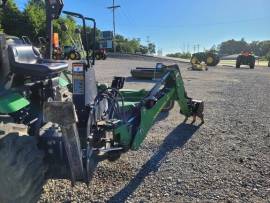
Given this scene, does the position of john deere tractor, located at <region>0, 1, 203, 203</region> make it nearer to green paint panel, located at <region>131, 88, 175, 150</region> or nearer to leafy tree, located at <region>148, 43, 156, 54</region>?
green paint panel, located at <region>131, 88, 175, 150</region>

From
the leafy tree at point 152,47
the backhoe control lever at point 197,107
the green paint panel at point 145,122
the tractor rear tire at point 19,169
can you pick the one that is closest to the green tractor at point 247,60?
the backhoe control lever at point 197,107

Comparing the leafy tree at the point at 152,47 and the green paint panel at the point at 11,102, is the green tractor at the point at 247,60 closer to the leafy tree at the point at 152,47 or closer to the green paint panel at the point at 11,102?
the green paint panel at the point at 11,102

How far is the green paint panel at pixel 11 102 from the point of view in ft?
10.2

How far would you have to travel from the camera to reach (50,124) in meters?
3.59

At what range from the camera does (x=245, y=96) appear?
11.8 m

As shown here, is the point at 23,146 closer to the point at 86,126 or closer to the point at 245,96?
the point at 86,126

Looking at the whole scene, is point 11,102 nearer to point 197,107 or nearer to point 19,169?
point 19,169

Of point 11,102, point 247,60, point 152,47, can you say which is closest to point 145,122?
point 11,102

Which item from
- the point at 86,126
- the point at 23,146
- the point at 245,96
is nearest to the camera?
the point at 23,146

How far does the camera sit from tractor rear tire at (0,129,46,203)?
113 inches

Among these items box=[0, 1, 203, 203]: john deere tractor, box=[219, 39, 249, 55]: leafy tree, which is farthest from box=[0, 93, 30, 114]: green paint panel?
box=[219, 39, 249, 55]: leafy tree

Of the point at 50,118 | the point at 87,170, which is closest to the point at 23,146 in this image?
the point at 50,118

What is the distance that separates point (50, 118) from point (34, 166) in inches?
18.8

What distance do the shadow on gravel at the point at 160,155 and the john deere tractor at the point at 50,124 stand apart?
0.39 meters
